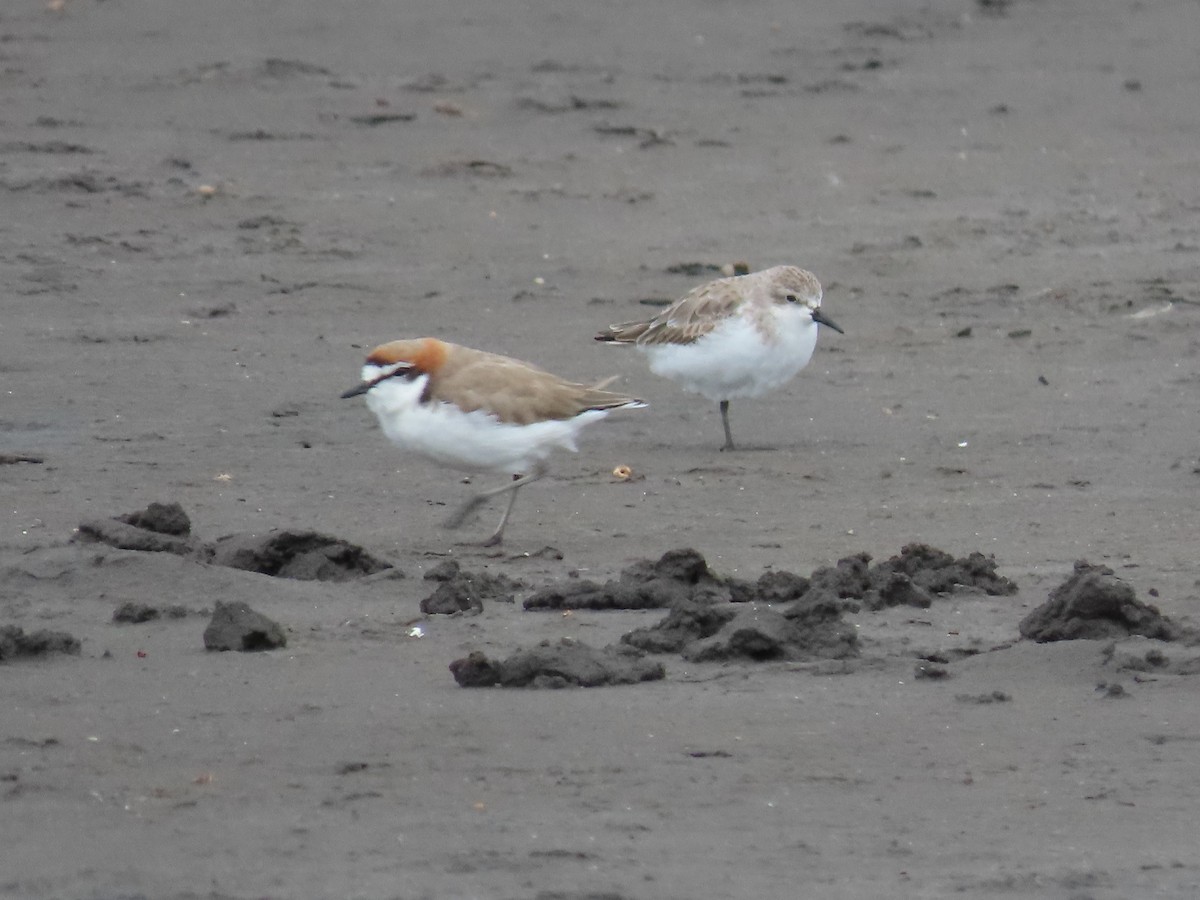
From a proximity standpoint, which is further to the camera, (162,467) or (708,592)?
(162,467)

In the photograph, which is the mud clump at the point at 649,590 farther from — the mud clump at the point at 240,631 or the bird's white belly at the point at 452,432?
the bird's white belly at the point at 452,432

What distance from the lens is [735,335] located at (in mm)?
11031

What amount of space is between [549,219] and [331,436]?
14.1 ft

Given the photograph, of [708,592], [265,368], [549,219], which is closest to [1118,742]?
[708,592]

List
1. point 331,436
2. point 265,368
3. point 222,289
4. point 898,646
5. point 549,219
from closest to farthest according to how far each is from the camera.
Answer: point 898,646
point 331,436
point 265,368
point 222,289
point 549,219

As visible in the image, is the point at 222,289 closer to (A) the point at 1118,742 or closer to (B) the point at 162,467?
(B) the point at 162,467

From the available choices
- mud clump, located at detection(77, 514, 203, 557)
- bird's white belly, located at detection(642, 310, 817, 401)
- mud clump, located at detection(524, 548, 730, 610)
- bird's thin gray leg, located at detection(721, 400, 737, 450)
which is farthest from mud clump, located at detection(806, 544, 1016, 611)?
bird's white belly, located at detection(642, 310, 817, 401)

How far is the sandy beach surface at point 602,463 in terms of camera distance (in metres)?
5.60

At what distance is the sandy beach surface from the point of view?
560cm

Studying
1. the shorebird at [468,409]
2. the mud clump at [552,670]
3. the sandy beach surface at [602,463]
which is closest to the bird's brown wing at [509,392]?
the shorebird at [468,409]

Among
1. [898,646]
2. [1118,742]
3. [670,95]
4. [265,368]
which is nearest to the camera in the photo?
[1118,742]

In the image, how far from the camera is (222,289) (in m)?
12.7

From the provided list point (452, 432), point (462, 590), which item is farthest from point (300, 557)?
point (452, 432)

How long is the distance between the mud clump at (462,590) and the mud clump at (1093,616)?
1826 millimetres
